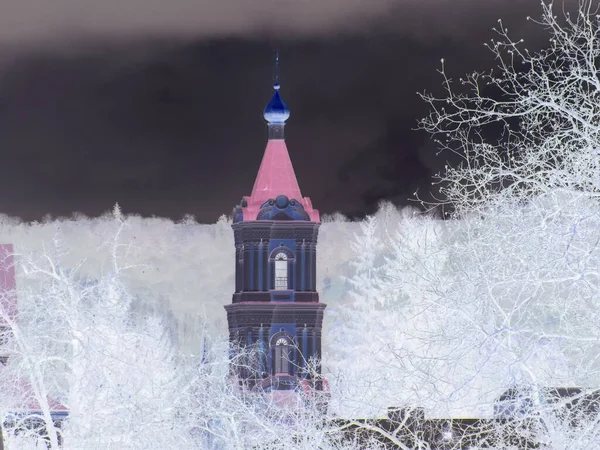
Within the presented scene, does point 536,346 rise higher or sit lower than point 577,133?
lower

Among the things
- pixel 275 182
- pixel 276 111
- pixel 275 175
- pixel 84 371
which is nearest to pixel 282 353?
pixel 275 182

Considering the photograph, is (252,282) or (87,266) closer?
(252,282)

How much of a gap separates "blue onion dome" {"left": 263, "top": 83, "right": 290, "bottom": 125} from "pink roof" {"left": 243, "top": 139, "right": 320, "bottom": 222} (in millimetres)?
1274

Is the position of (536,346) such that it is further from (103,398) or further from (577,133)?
(103,398)

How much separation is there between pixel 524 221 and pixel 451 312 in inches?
67.4

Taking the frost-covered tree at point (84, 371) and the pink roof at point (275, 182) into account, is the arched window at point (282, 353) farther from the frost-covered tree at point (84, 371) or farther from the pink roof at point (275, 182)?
the frost-covered tree at point (84, 371)

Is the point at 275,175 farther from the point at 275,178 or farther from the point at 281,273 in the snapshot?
the point at 281,273

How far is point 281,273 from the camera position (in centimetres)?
5700

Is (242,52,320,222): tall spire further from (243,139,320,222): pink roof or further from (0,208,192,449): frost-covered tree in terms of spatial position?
(0,208,192,449): frost-covered tree

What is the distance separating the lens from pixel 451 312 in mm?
17500

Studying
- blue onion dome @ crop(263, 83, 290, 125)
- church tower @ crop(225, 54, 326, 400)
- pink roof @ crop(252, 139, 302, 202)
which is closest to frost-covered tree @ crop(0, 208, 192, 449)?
church tower @ crop(225, 54, 326, 400)

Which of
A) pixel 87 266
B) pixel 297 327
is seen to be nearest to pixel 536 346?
pixel 297 327

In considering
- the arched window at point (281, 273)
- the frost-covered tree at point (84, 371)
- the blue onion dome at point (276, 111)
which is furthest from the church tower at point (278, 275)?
the frost-covered tree at point (84, 371)

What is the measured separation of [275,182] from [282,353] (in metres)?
6.17
